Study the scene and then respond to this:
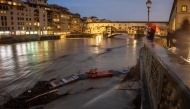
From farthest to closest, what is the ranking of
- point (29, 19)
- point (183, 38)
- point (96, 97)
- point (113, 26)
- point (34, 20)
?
1. point (113, 26)
2. point (34, 20)
3. point (29, 19)
4. point (96, 97)
5. point (183, 38)

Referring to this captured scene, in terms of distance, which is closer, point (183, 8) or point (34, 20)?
point (183, 8)

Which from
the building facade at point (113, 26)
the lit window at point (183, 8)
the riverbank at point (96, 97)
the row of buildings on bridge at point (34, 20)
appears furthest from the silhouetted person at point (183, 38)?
the building facade at point (113, 26)

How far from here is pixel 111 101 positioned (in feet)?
36.2

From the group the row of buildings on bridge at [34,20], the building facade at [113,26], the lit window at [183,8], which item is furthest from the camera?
the building facade at [113,26]

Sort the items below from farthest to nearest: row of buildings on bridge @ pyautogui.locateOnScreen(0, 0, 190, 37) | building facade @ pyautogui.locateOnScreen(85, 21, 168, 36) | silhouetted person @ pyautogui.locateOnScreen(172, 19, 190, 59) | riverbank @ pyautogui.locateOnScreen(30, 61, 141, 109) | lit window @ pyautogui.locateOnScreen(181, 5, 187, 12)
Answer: building facade @ pyautogui.locateOnScreen(85, 21, 168, 36) < row of buildings on bridge @ pyautogui.locateOnScreen(0, 0, 190, 37) < lit window @ pyautogui.locateOnScreen(181, 5, 187, 12) < riverbank @ pyautogui.locateOnScreen(30, 61, 141, 109) < silhouetted person @ pyautogui.locateOnScreen(172, 19, 190, 59)

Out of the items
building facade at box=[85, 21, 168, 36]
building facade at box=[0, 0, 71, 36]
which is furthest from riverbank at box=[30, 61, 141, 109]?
building facade at box=[85, 21, 168, 36]

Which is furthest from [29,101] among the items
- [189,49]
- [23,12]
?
[23,12]

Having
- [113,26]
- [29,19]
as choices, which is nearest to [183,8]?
[29,19]

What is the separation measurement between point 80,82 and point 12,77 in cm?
784

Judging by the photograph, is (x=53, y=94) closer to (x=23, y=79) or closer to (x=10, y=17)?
(x=23, y=79)

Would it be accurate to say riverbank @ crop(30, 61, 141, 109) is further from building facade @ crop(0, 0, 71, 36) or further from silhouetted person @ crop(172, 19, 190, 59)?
building facade @ crop(0, 0, 71, 36)

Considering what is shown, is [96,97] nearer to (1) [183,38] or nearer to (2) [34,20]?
(1) [183,38]

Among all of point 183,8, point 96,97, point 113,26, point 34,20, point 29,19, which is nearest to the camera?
point 96,97

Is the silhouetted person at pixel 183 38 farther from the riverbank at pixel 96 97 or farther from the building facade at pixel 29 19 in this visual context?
the building facade at pixel 29 19
